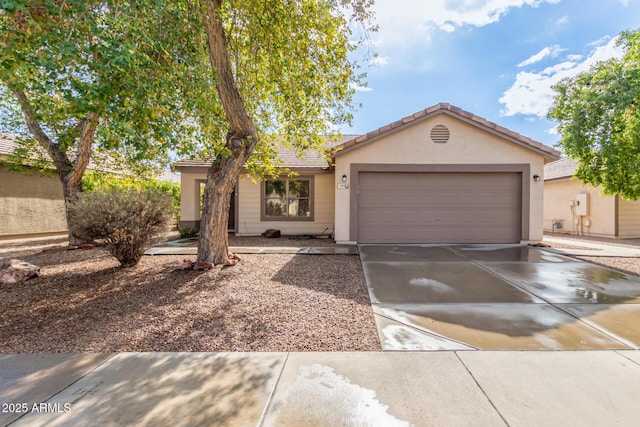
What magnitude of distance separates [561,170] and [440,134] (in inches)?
450

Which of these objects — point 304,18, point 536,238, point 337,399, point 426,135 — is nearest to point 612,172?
point 536,238

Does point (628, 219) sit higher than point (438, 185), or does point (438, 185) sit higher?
point (438, 185)

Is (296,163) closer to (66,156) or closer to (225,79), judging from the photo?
(225,79)

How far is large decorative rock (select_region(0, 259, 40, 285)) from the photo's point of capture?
5.33m

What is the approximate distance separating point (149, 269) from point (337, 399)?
553cm

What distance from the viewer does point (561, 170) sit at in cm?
1609

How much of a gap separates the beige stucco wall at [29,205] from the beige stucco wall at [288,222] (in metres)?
6.36

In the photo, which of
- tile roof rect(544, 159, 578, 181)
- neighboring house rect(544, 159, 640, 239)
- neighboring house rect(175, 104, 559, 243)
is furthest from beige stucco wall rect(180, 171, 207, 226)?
tile roof rect(544, 159, 578, 181)

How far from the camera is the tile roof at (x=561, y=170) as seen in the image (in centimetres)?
1499

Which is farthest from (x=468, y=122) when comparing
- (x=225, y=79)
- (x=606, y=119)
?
(x=225, y=79)

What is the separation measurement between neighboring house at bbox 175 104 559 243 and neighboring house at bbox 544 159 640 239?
11.2ft

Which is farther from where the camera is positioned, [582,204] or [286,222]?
[582,204]

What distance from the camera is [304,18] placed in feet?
19.3

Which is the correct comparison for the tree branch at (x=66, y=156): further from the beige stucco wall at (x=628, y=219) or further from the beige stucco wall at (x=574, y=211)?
the beige stucco wall at (x=628, y=219)
